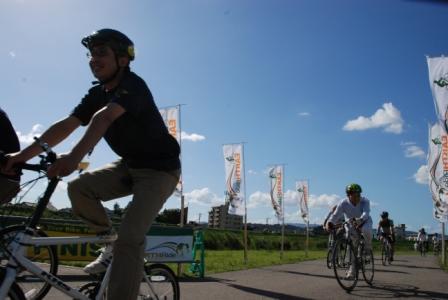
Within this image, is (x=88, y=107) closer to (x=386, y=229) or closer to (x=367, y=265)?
(x=367, y=265)

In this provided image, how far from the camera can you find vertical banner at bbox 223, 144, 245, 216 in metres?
18.8

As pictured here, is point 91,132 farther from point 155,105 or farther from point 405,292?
point 405,292

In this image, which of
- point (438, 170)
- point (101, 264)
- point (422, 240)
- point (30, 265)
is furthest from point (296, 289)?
point (422, 240)

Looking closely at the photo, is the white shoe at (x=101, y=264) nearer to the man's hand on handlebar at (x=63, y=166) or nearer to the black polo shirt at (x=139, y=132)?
the black polo shirt at (x=139, y=132)

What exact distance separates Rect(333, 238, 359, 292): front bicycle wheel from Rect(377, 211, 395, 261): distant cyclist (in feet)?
35.5

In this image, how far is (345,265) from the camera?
8.80 metres

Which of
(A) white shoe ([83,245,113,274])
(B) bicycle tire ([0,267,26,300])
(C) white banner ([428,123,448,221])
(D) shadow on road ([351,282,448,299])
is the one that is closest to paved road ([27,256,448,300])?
(D) shadow on road ([351,282,448,299])

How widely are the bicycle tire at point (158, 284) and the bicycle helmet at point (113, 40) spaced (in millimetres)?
1869

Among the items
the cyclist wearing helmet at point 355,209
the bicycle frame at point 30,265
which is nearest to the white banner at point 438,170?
the cyclist wearing helmet at point 355,209

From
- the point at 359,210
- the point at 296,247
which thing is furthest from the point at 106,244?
the point at 296,247

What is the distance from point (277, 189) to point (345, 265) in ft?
45.4

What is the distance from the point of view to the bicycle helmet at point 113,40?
3541mm

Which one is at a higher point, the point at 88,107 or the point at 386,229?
the point at 88,107

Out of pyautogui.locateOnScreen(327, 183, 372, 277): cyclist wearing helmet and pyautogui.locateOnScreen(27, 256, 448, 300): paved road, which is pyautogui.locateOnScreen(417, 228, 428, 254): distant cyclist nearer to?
pyautogui.locateOnScreen(27, 256, 448, 300): paved road
